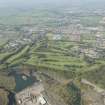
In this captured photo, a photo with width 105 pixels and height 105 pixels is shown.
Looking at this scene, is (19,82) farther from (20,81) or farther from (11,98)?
(11,98)

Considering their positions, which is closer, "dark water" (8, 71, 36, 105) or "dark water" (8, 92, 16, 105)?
"dark water" (8, 92, 16, 105)

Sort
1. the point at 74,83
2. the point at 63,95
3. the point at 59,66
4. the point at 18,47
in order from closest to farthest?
Answer: the point at 63,95, the point at 74,83, the point at 59,66, the point at 18,47

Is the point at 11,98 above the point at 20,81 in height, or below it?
above

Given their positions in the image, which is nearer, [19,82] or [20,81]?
[19,82]

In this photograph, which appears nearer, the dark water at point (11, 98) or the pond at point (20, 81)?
the dark water at point (11, 98)

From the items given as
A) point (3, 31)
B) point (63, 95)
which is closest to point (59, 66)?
point (63, 95)

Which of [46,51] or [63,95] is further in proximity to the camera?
[46,51]

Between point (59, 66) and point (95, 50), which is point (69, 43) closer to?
point (95, 50)

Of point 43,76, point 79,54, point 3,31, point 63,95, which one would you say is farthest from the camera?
point 3,31

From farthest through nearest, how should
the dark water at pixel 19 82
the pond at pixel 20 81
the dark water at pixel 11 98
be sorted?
the pond at pixel 20 81
the dark water at pixel 19 82
the dark water at pixel 11 98

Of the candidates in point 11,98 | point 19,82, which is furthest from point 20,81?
point 11,98
